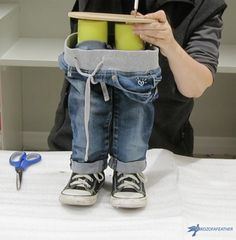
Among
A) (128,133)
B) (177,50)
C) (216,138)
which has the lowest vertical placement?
(216,138)

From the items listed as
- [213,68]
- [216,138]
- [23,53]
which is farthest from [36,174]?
[216,138]

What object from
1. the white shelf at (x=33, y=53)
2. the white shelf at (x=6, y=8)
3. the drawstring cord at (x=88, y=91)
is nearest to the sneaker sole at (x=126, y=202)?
the drawstring cord at (x=88, y=91)

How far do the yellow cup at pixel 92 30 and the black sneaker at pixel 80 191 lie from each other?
24 centimetres

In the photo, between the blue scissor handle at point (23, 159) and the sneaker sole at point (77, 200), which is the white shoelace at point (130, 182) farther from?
the blue scissor handle at point (23, 159)

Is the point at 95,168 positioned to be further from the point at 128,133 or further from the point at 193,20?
the point at 193,20

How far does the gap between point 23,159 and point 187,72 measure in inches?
15.1

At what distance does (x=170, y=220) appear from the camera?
2.76 ft

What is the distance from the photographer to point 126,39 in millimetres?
802

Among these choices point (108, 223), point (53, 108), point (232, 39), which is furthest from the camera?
A: point (53, 108)

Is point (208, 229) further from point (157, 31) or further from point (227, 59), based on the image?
point (227, 59)

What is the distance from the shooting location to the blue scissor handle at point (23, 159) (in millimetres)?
1009

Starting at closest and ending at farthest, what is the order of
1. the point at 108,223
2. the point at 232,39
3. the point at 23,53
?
the point at 108,223
the point at 23,53
the point at 232,39

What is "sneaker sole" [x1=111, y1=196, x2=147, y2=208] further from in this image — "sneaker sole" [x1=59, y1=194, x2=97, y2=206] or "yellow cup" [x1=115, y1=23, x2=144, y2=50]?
"yellow cup" [x1=115, y1=23, x2=144, y2=50]

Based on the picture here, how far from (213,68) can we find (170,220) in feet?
1.20
